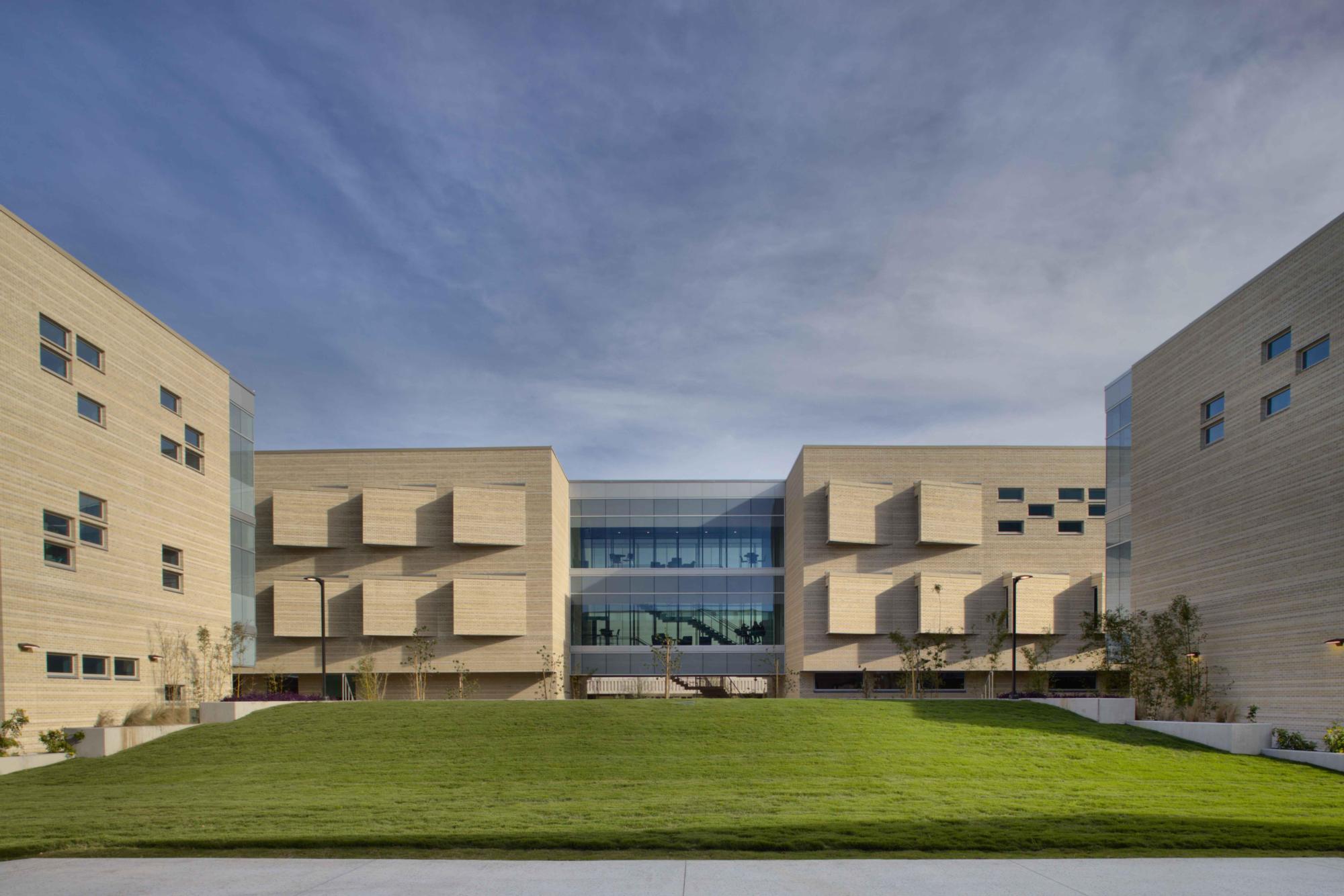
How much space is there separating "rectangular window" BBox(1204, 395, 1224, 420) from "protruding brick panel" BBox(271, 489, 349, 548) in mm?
33802

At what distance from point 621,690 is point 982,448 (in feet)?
68.7

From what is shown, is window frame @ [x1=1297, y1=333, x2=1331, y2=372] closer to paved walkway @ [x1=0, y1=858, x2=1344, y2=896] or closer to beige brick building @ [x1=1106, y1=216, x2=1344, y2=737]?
beige brick building @ [x1=1106, y1=216, x2=1344, y2=737]

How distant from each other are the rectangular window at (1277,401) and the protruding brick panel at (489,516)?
2823 cm

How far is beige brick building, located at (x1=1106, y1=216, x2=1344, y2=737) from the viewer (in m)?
19.1

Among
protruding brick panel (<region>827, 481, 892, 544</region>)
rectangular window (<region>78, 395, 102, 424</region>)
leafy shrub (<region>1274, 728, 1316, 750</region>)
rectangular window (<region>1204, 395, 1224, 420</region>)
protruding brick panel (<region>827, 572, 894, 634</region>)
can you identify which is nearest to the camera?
leafy shrub (<region>1274, 728, 1316, 750</region>)

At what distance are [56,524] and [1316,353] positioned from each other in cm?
3001

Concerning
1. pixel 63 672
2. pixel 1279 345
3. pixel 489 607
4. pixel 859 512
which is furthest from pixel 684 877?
pixel 859 512

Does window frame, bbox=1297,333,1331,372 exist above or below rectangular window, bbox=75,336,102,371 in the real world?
below

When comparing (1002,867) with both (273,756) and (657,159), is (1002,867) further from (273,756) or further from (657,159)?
(657,159)

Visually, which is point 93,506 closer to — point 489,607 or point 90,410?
point 90,410

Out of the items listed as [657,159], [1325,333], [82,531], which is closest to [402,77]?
[657,159]

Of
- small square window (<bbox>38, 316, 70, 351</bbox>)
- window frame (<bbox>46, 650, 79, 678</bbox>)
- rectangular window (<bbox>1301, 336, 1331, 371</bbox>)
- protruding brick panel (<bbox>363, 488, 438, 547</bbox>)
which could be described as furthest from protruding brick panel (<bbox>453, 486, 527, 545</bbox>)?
rectangular window (<bbox>1301, 336, 1331, 371</bbox>)

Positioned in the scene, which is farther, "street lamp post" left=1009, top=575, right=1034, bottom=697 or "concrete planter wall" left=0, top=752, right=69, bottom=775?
"street lamp post" left=1009, top=575, right=1034, bottom=697

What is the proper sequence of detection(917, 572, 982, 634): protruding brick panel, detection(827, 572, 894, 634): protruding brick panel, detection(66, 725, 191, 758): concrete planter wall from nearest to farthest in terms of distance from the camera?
detection(66, 725, 191, 758): concrete planter wall → detection(827, 572, 894, 634): protruding brick panel → detection(917, 572, 982, 634): protruding brick panel
